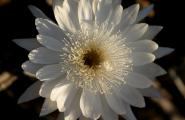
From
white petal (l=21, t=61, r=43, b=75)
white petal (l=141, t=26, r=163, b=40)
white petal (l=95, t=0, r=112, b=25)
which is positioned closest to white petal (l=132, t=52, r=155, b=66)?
white petal (l=141, t=26, r=163, b=40)

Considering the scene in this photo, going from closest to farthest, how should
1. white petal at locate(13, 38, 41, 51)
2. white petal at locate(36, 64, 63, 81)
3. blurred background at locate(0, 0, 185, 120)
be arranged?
white petal at locate(36, 64, 63, 81)
white petal at locate(13, 38, 41, 51)
blurred background at locate(0, 0, 185, 120)

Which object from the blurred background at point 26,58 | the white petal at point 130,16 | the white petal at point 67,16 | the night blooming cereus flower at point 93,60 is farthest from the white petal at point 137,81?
the blurred background at point 26,58

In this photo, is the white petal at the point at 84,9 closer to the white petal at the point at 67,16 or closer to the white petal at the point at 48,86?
the white petal at the point at 67,16

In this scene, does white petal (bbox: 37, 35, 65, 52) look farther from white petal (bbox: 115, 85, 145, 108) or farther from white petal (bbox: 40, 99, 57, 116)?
white petal (bbox: 115, 85, 145, 108)

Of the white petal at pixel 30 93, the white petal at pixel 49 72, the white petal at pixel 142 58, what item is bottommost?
the white petal at pixel 30 93

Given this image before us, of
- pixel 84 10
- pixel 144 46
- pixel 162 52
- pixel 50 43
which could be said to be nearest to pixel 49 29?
pixel 50 43

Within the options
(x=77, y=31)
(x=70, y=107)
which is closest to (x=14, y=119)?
(x=70, y=107)
